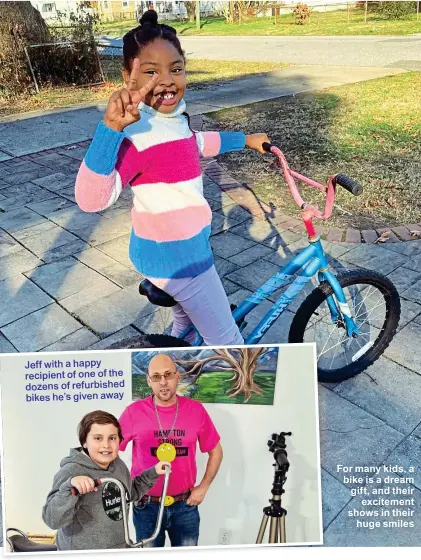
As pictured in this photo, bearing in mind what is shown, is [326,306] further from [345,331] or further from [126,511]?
[126,511]

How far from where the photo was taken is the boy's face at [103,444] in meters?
1.26

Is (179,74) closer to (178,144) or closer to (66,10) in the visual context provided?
(178,144)

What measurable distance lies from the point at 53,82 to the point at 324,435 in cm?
792

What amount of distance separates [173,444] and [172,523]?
208 millimetres

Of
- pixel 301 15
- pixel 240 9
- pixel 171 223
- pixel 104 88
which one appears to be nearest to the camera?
pixel 171 223

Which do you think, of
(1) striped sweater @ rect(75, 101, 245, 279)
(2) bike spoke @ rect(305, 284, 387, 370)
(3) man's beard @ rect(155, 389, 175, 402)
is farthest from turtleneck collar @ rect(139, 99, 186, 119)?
(2) bike spoke @ rect(305, 284, 387, 370)

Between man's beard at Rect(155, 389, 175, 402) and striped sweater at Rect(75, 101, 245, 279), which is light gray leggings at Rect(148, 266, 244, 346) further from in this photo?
man's beard at Rect(155, 389, 175, 402)

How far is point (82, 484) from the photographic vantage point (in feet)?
4.02

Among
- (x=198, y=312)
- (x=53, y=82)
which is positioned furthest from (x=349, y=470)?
(x=53, y=82)

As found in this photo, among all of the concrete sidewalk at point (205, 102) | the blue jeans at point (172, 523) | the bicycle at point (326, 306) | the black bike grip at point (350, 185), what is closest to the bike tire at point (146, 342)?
the bicycle at point (326, 306)

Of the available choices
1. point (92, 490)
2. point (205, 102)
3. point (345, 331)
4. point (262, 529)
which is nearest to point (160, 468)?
point (92, 490)

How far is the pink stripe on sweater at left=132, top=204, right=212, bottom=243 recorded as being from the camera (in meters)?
1.35

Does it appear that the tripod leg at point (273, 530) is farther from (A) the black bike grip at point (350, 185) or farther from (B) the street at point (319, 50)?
(B) the street at point (319, 50)

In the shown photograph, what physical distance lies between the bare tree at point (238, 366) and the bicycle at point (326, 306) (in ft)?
0.84
